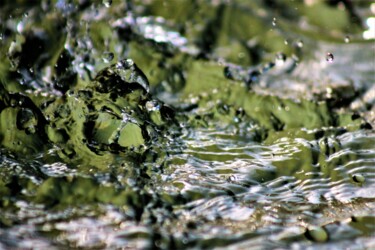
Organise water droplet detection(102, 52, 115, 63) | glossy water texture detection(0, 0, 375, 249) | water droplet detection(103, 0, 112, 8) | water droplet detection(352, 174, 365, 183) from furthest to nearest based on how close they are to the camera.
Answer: water droplet detection(103, 0, 112, 8) < water droplet detection(102, 52, 115, 63) < water droplet detection(352, 174, 365, 183) < glossy water texture detection(0, 0, 375, 249)

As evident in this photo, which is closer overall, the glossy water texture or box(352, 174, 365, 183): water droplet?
the glossy water texture

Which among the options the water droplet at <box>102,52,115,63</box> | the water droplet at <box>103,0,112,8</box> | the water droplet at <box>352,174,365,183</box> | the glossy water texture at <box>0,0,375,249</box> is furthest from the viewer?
the water droplet at <box>103,0,112,8</box>

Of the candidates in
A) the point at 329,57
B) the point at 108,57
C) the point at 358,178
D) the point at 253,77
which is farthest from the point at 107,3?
Result: the point at 358,178

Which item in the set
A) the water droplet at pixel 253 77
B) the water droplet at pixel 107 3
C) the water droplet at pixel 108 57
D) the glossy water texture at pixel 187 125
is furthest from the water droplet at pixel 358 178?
the water droplet at pixel 107 3

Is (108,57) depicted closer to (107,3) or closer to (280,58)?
(107,3)

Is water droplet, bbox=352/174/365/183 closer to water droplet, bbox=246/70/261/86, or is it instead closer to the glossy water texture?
the glossy water texture

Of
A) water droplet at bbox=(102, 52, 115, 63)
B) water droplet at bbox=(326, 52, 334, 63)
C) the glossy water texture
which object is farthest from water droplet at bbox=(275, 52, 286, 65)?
water droplet at bbox=(102, 52, 115, 63)
